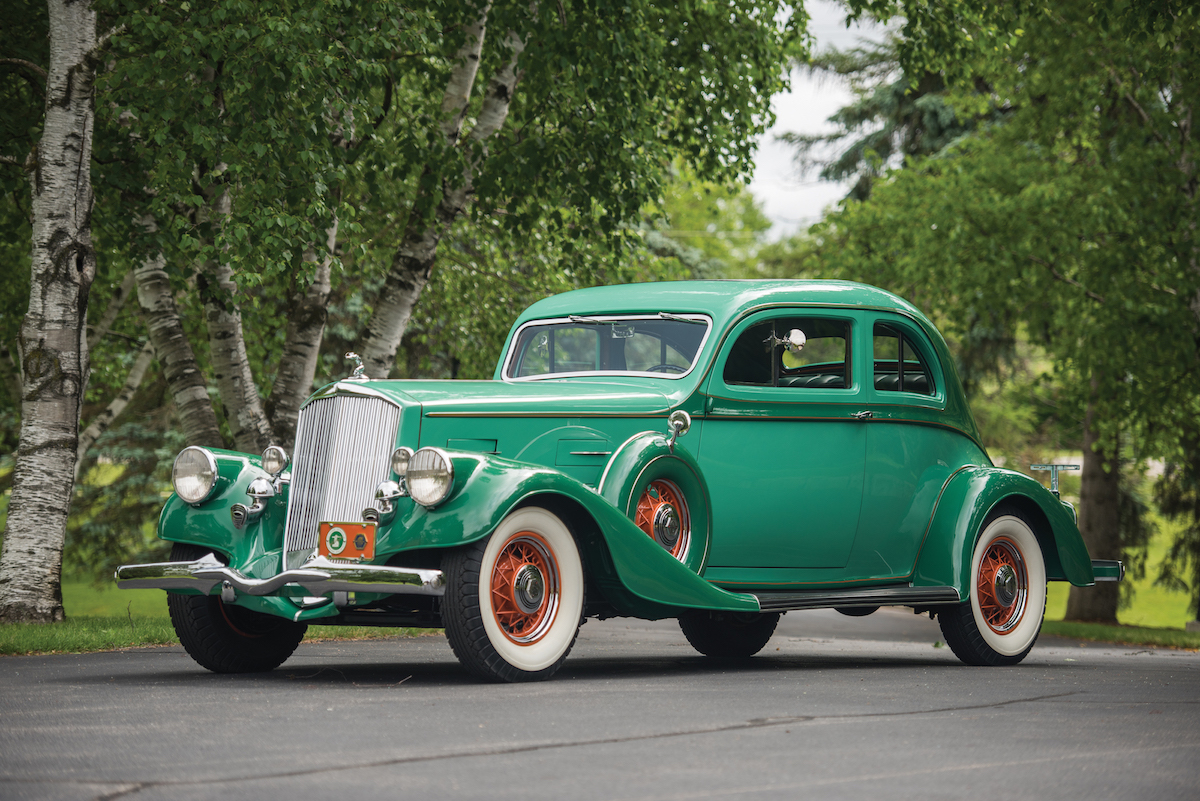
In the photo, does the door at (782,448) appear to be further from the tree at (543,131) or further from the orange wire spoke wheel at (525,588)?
the tree at (543,131)

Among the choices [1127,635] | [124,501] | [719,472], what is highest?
[719,472]

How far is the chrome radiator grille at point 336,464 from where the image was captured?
6.81 metres

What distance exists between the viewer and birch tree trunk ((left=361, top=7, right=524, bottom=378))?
13.1 m

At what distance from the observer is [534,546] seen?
21.9 feet

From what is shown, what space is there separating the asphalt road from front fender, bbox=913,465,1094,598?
0.81 m

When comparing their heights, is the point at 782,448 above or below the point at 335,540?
above

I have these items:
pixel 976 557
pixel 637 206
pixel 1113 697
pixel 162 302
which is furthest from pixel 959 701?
pixel 162 302

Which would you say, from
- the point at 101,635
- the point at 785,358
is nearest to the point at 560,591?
the point at 785,358

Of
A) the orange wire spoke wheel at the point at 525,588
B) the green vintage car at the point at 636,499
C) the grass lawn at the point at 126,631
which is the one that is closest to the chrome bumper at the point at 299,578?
the green vintage car at the point at 636,499

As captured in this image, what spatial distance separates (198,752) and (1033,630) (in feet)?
19.8

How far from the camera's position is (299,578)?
631cm

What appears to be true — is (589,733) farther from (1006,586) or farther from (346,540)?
(1006,586)

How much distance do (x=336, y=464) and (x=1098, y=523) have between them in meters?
18.4

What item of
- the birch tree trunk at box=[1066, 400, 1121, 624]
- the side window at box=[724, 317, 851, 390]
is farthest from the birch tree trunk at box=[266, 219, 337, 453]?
the birch tree trunk at box=[1066, 400, 1121, 624]
